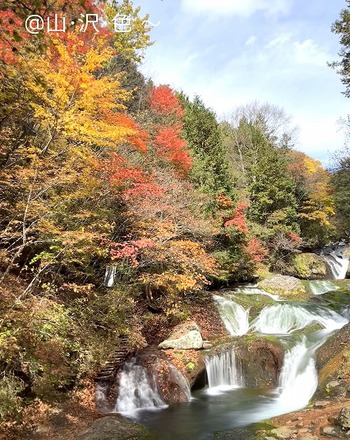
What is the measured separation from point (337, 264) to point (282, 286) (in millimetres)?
12998

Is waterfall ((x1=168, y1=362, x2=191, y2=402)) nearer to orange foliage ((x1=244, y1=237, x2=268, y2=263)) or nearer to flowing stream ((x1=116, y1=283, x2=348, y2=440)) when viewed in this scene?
flowing stream ((x1=116, y1=283, x2=348, y2=440))

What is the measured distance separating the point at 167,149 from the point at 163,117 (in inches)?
207

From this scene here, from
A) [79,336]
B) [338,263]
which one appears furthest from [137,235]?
[338,263]

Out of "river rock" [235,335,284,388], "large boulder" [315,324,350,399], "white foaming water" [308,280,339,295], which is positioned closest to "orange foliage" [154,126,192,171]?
"white foaming water" [308,280,339,295]

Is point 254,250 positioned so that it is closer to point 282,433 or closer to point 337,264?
point 337,264

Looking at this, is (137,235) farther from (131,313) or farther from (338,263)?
(338,263)

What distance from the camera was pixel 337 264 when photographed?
3073 centimetres

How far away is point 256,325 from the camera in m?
15.9

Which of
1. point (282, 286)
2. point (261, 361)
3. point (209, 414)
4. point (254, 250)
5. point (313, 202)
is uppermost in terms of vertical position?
point (313, 202)

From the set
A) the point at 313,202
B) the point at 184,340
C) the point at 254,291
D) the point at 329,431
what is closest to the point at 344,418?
the point at 329,431

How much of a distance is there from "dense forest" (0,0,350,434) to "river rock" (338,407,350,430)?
250 inches

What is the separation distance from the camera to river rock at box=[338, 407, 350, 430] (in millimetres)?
6844

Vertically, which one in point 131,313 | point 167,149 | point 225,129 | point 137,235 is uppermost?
point 225,129

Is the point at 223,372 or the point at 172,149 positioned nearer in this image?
the point at 223,372
